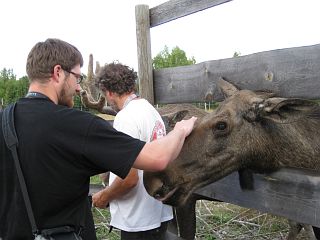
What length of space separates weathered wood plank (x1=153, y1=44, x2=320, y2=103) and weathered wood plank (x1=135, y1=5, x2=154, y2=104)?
0.17m

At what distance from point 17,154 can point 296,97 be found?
193cm

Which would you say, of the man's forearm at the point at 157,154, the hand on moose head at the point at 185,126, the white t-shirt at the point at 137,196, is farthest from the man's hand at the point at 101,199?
the man's forearm at the point at 157,154

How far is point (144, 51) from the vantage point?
4.77 m

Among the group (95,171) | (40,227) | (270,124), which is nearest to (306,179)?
(270,124)

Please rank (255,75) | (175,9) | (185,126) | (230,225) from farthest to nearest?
(230,225), (175,9), (255,75), (185,126)

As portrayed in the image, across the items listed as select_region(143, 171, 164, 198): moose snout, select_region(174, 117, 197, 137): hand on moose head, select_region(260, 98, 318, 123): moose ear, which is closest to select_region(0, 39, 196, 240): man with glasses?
select_region(174, 117, 197, 137): hand on moose head

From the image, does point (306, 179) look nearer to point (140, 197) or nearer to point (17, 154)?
point (140, 197)

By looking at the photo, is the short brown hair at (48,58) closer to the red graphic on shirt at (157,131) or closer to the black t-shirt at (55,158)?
the black t-shirt at (55,158)

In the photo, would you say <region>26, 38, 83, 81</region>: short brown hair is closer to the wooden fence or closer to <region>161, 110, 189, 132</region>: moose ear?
the wooden fence

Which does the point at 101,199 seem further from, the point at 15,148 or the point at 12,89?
the point at 12,89

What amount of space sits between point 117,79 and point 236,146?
1176 mm

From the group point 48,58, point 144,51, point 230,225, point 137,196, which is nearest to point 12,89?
point 230,225

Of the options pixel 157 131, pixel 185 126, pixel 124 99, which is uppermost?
pixel 124 99

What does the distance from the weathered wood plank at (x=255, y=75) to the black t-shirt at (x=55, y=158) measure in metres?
1.23
